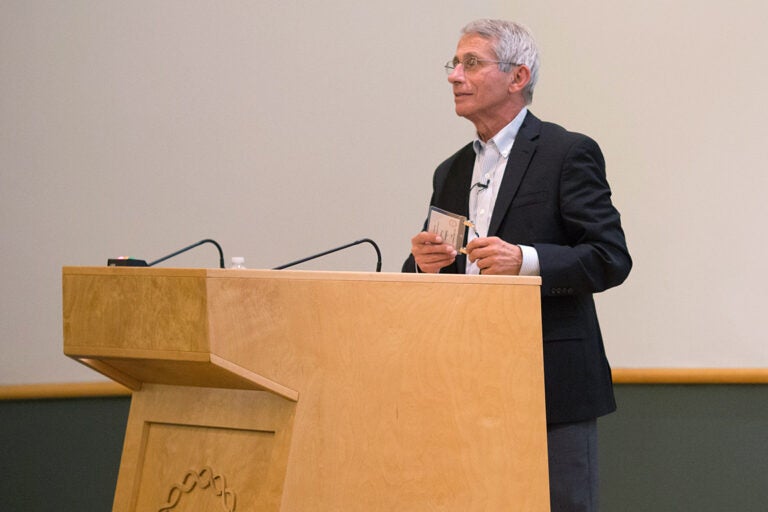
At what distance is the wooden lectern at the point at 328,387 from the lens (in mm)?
1563

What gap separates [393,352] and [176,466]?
0.45m

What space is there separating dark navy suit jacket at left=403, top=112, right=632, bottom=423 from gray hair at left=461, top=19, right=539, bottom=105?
177 millimetres

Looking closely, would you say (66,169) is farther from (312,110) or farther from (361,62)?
(361,62)

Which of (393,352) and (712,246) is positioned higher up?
(712,246)

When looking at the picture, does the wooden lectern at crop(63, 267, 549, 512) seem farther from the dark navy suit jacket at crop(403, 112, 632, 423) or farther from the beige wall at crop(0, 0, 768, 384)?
the beige wall at crop(0, 0, 768, 384)

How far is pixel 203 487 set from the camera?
64.6 inches

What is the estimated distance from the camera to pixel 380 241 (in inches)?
135

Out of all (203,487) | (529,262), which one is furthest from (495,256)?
(203,487)

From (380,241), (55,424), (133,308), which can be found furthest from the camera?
(380,241)

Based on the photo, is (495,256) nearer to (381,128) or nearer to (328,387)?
(328,387)

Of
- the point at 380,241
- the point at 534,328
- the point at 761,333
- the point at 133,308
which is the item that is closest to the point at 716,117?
the point at 761,333

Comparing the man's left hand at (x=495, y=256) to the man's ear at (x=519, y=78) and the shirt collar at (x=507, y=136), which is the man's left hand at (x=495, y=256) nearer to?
the shirt collar at (x=507, y=136)

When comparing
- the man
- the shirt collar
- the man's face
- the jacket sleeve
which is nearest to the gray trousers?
the man

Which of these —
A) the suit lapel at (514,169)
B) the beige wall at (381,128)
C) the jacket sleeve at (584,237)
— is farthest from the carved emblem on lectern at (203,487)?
the beige wall at (381,128)
